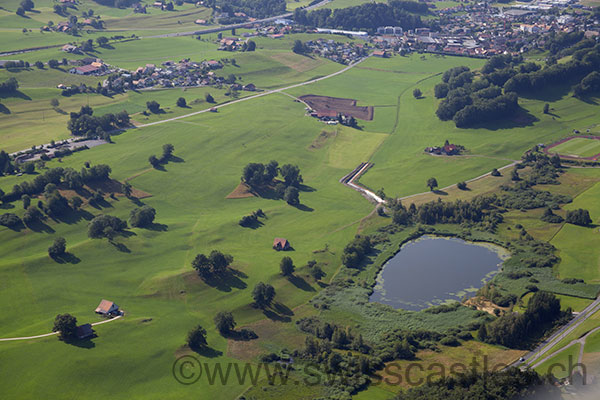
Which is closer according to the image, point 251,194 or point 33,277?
point 33,277

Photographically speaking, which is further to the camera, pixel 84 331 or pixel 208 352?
pixel 84 331

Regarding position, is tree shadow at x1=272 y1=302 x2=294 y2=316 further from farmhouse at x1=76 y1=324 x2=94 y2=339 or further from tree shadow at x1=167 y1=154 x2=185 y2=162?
tree shadow at x1=167 y1=154 x2=185 y2=162

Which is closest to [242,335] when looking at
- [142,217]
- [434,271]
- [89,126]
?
[434,271]

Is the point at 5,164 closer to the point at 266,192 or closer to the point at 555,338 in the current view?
the point at 266,192

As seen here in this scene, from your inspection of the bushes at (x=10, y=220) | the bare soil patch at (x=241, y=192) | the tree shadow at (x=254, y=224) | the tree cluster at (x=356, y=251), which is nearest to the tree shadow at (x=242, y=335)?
the tree cluster at (x=356, y=251)

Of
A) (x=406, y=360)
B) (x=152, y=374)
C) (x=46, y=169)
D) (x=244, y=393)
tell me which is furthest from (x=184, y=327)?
(x=46, y=169)

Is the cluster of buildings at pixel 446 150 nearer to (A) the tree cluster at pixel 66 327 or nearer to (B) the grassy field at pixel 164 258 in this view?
(B) the grassy field at pixel 164 258

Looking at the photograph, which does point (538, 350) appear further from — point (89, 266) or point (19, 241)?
point (19, 241)
